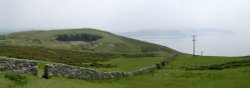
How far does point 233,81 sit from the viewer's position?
40.2 metres

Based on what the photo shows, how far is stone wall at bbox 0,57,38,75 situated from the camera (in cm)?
2702

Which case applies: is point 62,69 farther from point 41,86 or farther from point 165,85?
point 165,85

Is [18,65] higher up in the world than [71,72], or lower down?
higher up

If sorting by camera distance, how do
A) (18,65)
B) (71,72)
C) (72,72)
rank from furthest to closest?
(72,72)
(71,72)
(18,65)

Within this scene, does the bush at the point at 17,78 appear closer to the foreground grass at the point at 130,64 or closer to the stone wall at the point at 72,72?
the stone wall at the point at 72,72

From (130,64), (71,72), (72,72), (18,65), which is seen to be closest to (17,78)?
(18,65)

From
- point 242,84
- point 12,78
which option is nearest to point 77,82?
point 12,78

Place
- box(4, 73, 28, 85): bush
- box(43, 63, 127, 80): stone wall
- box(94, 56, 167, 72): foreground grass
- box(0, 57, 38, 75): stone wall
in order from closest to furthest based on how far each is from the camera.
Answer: box(4, 73, 28, 85): bush
box(0, 57, 38, 75): stone wall
box(43, 63, 127, 80): stone wall
box(94, 56, 167, 72): foreground grass

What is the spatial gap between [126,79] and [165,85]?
18.1 ft

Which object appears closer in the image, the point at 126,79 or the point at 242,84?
the point at 242,84

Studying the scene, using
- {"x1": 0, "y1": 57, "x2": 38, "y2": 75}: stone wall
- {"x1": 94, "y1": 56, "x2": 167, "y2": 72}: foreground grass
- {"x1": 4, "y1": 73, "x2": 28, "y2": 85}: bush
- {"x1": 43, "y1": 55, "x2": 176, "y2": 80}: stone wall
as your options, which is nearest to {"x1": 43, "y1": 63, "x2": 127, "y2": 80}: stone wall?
{"x1": 43, "y1": 55, "x2": 176, "y2": 80}: stone wall

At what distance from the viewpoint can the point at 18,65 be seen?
91.4ft

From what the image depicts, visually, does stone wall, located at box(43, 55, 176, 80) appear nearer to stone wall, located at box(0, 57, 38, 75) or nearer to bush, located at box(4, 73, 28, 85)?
stone wall, located at box(0, 57, 38, 75)

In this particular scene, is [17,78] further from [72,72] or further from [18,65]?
[72,72]
